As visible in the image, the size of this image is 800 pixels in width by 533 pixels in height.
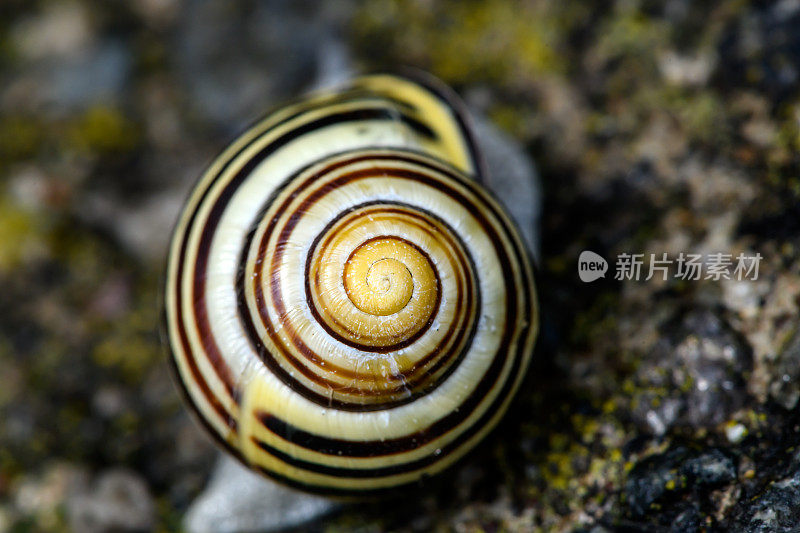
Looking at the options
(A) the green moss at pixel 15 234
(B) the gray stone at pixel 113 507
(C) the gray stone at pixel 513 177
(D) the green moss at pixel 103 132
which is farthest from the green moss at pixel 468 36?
(B) the gray stone at pixel 113 507

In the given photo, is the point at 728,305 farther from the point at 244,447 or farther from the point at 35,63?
the point at 35,63

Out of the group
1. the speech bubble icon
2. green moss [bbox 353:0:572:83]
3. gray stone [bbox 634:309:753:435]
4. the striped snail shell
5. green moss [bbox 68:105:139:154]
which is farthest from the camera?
green moss [bbox 68:105:139:154]

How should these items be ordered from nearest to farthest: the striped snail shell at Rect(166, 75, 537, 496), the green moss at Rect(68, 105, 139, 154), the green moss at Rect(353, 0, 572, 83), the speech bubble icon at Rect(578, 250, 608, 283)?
the striped snail shell at Rect(166, 75, 537, 496) → the speech bubble icon at Rect(578, 250, 608, 283) → the green moss at Rect(353, 0, 572, 83) → the green moss at Rect(68, 105, 139, 154)

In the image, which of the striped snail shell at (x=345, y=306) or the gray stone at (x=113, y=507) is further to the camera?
the gray stone at (x=113, y=507)

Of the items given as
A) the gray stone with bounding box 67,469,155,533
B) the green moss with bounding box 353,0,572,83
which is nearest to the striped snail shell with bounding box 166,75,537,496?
the gray stone with bounding box 67,469,155,533

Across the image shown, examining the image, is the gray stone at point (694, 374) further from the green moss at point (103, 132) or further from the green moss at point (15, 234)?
the green moss at point (15, 234)

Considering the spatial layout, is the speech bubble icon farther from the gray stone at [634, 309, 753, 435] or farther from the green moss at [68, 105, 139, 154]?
the green moss at [68, 105, 139, 154]
